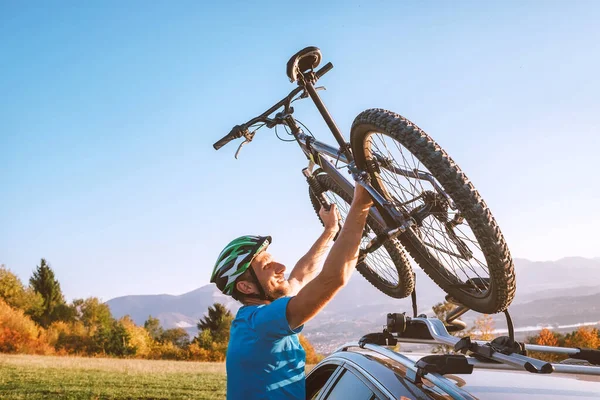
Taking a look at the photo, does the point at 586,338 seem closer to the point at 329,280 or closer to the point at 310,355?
the point at 310,355

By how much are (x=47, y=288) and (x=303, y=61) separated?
95916mm

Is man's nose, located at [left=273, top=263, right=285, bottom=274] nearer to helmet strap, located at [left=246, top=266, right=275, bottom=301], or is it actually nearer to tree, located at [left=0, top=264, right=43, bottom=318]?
helmet strap, located at [left=246, top=266, right=275, bottom=301]

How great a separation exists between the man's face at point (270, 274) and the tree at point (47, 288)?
94774 mm

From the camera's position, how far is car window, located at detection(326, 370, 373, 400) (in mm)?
2207

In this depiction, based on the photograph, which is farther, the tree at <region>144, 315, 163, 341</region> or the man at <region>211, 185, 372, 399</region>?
the tree at <region>144, 315, 163, 341</region>

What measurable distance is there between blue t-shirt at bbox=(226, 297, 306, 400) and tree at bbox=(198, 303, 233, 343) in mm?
83791

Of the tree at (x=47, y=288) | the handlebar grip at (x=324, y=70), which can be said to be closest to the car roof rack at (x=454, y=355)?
the handlebar grip at (x=324, y=70)

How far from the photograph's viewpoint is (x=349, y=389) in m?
2.43

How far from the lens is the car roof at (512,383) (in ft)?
5.21

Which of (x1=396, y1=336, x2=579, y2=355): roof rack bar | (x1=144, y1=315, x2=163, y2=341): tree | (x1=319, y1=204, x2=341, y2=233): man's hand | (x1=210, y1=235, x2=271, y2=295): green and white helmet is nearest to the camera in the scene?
(x1=396, y1=336, x2=579, y2=355): roof rack bar

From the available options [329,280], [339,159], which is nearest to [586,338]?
[339,159]

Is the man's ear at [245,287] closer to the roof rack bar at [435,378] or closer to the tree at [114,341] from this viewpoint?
the roof rack bar at [435,378]

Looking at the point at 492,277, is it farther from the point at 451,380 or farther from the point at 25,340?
the point at 25,340

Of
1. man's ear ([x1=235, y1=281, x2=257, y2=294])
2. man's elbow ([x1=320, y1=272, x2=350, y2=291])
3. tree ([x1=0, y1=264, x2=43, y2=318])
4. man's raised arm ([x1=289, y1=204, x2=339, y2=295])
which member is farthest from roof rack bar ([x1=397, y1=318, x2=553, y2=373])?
tree ([x1=0, y1=264, x2=43, y2=318])
